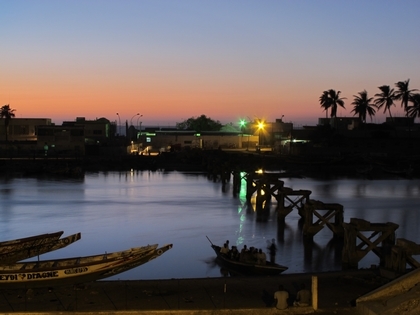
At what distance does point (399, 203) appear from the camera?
62031 mm

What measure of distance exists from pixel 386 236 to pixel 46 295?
1484cm

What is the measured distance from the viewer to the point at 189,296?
66.7ft

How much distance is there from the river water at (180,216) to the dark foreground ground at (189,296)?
7.15 metres

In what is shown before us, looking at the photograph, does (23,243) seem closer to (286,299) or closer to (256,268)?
(256,268)

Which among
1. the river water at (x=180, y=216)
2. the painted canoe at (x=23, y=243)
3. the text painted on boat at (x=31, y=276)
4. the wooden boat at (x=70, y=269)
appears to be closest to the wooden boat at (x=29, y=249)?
the painted canoe at (x=23, y=243)

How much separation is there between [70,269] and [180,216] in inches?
1189

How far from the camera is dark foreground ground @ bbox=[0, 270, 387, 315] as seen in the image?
18.7m

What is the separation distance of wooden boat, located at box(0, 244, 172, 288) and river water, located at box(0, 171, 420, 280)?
596 cm

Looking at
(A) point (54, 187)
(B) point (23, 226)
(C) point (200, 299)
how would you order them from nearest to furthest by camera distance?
(C) point (200, 299)
(B) point (23, 226)
(A) point (54, 187)

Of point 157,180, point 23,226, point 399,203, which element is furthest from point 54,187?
point 399,203

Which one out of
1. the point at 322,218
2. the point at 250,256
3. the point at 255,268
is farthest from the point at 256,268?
the point at 322,218

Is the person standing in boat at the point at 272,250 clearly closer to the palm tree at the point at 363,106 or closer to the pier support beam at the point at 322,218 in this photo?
the pier support beam at the point at 322,218

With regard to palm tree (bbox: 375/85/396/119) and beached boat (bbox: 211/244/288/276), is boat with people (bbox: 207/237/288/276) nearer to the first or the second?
beached boat (bbox: 211/244/288/276)

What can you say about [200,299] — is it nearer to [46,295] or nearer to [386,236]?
[46,295]
